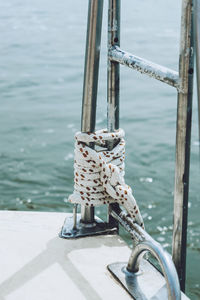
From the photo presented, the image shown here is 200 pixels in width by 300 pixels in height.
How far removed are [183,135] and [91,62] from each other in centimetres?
33

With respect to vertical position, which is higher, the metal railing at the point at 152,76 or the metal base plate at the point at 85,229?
the metal railing at the point at 152,76

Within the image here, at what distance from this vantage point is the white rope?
1292 millimetres

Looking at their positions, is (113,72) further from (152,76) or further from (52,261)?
(52,261)

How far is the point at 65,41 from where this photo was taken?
329 inches

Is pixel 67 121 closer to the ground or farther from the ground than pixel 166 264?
closer to the ground

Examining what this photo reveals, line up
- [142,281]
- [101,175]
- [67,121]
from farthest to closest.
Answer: [67,121] < [101,175] < [142,281]

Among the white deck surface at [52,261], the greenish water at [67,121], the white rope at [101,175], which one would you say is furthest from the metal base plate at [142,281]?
the greenish water at [67,121]

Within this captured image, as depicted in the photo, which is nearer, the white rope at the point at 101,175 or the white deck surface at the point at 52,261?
the white deck surface at the point at 52,261

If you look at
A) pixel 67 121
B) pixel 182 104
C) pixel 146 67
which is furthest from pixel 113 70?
pixel 67 121

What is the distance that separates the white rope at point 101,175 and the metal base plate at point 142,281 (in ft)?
0.38

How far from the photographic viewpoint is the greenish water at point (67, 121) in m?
3.28

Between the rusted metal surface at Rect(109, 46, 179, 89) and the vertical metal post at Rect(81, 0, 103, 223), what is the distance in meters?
0.04

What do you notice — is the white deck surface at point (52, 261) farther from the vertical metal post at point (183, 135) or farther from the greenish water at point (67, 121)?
the greenish water at point (67, 121)

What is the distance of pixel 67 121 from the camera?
15.8ft
